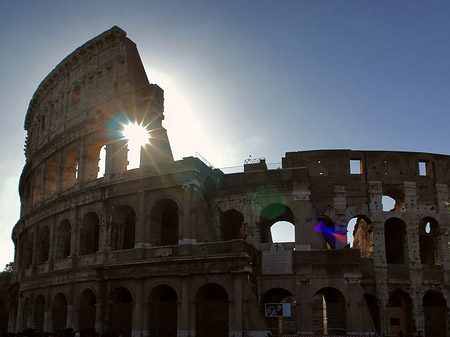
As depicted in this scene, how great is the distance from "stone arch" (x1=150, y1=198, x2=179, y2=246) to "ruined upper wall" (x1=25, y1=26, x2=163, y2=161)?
5205 millimetres

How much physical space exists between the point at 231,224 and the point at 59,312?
32.1 feet

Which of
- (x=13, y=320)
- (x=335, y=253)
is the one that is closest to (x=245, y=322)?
(x=335, y=253)

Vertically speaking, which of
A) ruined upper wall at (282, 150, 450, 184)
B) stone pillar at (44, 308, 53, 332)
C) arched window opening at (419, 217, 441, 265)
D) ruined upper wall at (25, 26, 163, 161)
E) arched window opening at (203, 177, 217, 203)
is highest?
ruined upper wall at (25, 26, 163, 161)

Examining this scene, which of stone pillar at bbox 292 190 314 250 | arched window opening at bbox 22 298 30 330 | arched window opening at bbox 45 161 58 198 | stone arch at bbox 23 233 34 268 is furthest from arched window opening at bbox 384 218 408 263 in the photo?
stone arch at bbox 23 233 34 268

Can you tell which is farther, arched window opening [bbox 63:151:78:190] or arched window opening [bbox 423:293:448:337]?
arched window opening [bbox 63:151:78:190]

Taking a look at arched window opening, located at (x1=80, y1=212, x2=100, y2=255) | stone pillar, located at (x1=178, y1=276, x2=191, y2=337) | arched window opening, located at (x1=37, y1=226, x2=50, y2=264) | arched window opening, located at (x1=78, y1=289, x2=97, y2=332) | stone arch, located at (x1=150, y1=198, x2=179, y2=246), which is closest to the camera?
stone pillar, located at (x1=178, y1=276, x2=191, y2=337)

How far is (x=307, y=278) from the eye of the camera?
22844 millimetres

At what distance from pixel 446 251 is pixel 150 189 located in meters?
14.8

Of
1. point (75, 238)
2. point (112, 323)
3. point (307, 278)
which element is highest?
point (75, 238)

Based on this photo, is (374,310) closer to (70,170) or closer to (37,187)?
(70,170)

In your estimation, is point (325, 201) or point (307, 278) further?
point (325, 201)

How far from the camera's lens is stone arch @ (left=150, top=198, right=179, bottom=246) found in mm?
24016

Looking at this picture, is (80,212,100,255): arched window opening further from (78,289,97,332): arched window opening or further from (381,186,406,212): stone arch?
(381,186,406,212): stone arch

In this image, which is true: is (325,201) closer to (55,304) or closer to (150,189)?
(150,189)
